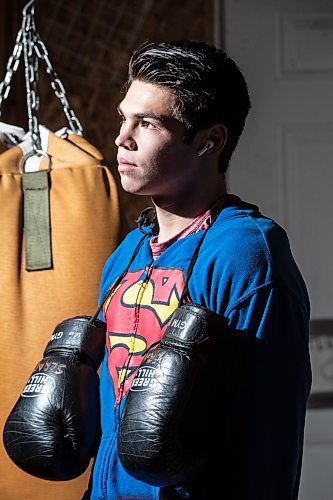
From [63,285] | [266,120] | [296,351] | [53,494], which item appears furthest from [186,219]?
[266,120]

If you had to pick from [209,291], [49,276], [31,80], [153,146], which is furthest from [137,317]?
[31,80]

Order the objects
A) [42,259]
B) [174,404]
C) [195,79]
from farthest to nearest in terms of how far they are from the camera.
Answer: [42,259], [195,79], [174,404]

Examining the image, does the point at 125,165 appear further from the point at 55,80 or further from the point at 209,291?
the point at 55,80

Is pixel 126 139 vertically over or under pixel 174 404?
over

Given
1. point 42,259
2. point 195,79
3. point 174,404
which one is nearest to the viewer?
point 174,404

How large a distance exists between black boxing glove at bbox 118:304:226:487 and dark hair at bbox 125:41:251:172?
0.27 metres

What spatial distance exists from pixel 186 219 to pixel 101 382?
0.87 feet

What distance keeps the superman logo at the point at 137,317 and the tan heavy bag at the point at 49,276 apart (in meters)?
0.29

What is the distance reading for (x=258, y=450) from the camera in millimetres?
1178

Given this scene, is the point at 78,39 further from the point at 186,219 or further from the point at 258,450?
the point at 258,450

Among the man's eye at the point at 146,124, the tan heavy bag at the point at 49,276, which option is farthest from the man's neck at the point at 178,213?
the tan heavy bag at the point at 49,276

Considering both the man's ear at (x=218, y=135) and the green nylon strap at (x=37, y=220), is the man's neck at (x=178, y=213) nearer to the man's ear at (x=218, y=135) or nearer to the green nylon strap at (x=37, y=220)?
the man's ear at (x=218, y=135)

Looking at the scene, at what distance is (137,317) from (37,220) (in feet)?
1.36

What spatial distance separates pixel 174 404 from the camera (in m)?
1.14
